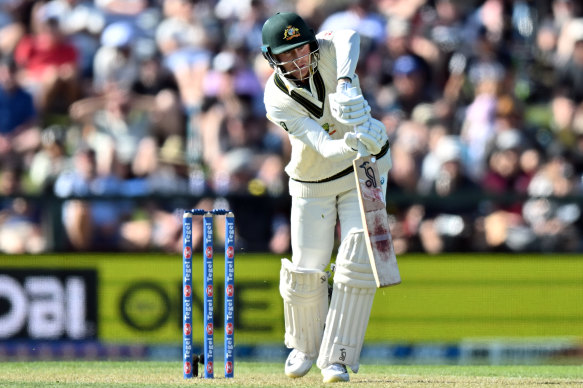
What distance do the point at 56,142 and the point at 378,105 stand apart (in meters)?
2.99

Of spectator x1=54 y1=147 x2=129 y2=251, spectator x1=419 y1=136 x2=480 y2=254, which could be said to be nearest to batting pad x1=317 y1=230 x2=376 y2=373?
spectator x1=419 y1=136 x2=480 y2=254

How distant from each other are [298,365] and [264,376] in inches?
14.7

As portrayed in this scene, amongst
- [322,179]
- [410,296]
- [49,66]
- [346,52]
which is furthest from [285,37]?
[49,66]

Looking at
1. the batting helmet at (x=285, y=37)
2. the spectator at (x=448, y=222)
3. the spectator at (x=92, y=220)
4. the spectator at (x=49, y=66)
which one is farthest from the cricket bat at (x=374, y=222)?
the spectator at (x=49, y=66)

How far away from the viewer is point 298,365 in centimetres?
659

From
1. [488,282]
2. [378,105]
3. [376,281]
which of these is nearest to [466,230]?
[488,282]

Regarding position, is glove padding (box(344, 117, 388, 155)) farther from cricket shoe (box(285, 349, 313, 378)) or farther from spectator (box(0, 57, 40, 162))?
spectator (box(0, 57, 40, 162))

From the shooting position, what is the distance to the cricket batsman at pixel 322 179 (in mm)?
6090

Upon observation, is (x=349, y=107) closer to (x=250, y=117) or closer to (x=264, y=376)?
(x=264, y=376)

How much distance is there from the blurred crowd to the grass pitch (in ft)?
3.97

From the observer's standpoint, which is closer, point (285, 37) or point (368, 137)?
point (368, 137)

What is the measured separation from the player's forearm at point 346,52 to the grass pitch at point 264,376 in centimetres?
167

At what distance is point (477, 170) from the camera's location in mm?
9992

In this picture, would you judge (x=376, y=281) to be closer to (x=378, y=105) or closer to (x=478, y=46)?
(x=378, y=105)
